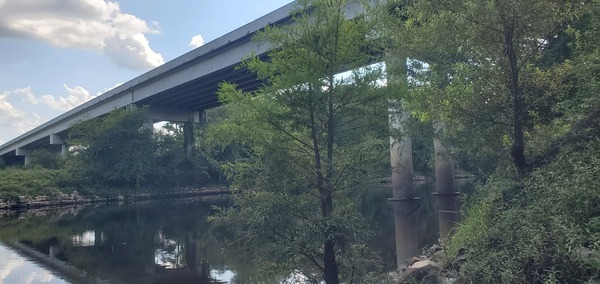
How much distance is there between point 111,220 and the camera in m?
27.3

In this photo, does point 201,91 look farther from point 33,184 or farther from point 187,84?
point 33,184

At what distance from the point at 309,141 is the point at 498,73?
3.26 metres

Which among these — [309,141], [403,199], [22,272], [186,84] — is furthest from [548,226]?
[186,84]

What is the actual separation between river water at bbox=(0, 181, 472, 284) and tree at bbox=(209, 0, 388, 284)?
120 cm

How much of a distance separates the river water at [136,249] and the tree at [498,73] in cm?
419

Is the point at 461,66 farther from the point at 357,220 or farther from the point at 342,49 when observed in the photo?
the point at 357,220

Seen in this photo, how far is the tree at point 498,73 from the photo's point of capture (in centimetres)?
746

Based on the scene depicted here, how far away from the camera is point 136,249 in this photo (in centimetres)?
1680

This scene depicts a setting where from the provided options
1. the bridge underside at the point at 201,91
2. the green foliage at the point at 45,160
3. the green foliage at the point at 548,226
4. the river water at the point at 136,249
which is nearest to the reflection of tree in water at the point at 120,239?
the river water at the point at 136,249

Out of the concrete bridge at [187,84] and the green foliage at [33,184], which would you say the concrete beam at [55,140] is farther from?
the green foliage at [33,184]

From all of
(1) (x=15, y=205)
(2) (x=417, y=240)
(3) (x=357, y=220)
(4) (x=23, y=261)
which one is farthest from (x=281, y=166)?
(1) (x=15, y=205)

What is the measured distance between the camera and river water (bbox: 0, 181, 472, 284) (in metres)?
12.2

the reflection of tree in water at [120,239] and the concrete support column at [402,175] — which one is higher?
the concrete support column at [402,175]

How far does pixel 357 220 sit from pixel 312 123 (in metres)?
1.73
